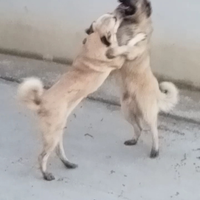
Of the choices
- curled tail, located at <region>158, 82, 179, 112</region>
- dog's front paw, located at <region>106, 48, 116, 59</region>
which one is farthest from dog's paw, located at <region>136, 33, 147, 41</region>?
curled tail, located at <region>158, 82, 179, 112</region>

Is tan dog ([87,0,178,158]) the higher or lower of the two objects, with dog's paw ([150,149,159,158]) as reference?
higher

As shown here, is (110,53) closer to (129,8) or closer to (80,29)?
(129,8)

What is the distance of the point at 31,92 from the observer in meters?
2.75

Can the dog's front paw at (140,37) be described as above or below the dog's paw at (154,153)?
above

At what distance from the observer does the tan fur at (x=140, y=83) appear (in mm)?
3020

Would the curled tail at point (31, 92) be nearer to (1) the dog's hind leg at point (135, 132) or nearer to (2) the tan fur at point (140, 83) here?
(2) the tan fur at point (140, 83)

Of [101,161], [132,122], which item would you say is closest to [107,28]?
[132,122]

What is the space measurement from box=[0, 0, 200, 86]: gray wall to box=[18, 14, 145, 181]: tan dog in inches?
43.0

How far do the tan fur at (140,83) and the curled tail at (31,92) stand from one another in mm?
547

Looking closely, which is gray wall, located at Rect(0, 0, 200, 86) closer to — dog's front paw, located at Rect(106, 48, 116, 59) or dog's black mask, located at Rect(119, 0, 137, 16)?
dog's black mask, located at Rect(119, 0, 137, 16)

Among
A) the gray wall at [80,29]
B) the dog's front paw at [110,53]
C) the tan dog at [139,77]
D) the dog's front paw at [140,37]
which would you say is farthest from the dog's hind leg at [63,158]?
the gray wall at [80,29]

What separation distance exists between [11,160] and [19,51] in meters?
1.75

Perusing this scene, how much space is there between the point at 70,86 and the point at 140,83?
479 mm

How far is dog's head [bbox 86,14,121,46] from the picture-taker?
9.33 ft
